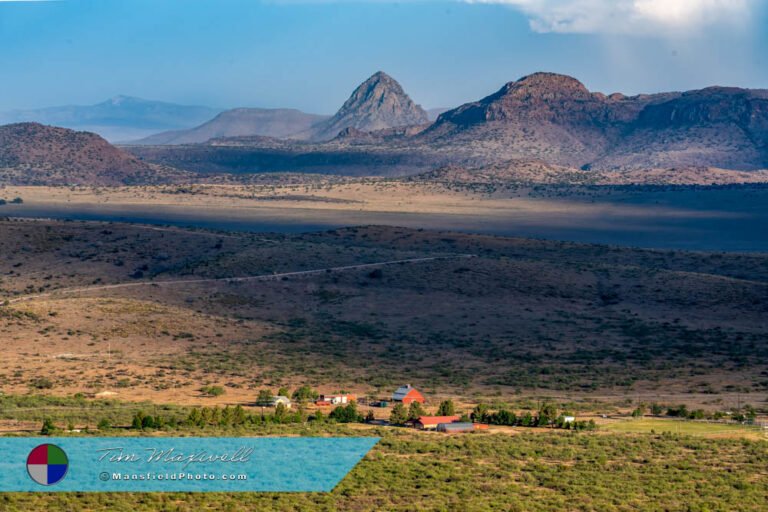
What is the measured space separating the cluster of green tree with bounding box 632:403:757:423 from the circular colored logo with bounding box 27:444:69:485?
27545mm

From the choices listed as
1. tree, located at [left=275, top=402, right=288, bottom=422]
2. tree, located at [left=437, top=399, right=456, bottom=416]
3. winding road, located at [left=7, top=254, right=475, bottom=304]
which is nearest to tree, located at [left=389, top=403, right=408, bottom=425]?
tree, located at [left=437, top=399, right=456, bottom=416]

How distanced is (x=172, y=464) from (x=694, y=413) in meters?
25.8

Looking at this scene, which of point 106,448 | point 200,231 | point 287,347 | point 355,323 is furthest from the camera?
→ point 200,231

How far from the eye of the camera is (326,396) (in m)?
55.1

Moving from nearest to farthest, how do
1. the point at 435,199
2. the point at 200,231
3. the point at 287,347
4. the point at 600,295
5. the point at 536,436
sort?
the point at 536,436 < the point at 287,347 < the point at 600,295 < the point at 200,231 < the point at 435,199

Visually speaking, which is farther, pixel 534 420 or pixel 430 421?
pixel 534 420

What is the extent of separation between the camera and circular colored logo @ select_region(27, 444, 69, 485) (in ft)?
97.9

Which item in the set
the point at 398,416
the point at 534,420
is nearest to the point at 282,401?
the point at 398,416

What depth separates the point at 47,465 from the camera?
3006cm

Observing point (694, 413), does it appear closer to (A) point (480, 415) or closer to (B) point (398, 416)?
(A) point (480, 415)

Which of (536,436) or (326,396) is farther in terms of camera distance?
(326,396)

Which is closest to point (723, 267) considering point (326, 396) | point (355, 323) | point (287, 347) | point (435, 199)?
point (355, 323)

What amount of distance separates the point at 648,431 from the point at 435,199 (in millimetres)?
147137

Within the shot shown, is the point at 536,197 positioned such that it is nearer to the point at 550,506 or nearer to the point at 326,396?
the point at 326,396
